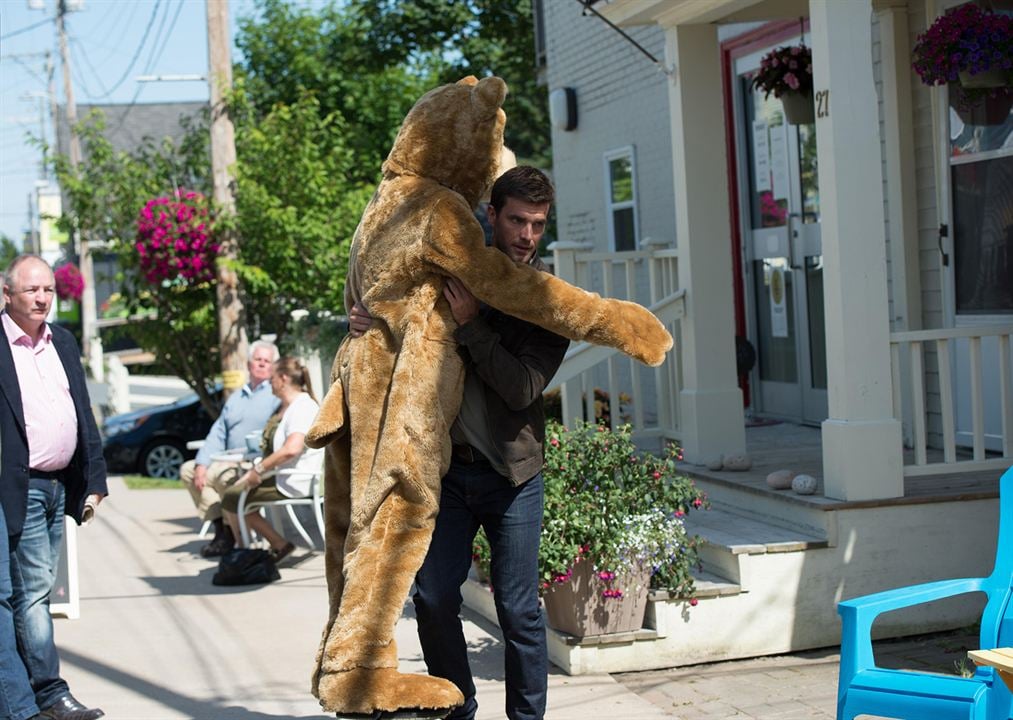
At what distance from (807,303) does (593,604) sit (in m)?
4.10

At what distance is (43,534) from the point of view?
4.94m

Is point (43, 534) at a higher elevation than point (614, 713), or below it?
higher

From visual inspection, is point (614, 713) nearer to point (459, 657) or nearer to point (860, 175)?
point (459, 657)

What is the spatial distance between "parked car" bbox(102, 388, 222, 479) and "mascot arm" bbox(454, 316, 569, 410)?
12657mm

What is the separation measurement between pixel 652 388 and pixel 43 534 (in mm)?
6863

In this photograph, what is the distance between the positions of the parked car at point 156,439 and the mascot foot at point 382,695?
12589 mm

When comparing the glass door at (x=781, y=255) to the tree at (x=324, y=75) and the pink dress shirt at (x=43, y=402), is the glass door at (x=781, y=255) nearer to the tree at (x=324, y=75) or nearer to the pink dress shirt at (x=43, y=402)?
the pink dress shirt at (x=43, y=402)

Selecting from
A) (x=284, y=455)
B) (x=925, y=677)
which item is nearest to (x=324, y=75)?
(x=284, y=455)

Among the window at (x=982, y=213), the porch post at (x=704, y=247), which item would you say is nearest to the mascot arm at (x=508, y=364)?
the porch post at (x=704, y=247)

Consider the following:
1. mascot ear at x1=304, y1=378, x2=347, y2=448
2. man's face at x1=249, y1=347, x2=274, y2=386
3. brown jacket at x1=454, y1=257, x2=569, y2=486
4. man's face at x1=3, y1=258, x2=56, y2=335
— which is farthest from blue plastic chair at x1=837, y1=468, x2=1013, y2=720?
man's face at x1=249, y1=347, x2=274, y2=386

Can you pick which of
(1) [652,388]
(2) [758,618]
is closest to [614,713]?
(2) [758,618]

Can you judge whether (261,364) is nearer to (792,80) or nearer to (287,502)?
(287,502)

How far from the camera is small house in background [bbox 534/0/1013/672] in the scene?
5621 millimetres

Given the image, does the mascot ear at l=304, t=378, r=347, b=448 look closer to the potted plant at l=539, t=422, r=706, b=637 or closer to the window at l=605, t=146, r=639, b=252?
the potted plant at l=539, t=422, r=706, b=637
